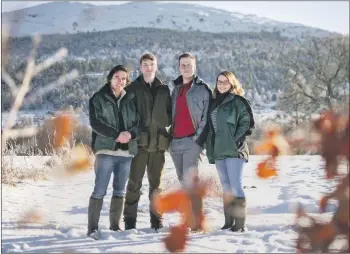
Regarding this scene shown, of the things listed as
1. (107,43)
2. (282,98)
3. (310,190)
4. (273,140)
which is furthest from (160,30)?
(273,140)

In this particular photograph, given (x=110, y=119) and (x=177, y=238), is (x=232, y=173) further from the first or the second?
(x=177, y=238)

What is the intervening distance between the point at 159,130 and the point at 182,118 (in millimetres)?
235

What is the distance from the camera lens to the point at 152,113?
4.26 metres

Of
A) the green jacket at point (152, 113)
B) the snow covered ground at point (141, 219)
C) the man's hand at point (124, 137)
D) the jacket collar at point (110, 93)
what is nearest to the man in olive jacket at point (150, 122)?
the green jacket at point (152, 113)

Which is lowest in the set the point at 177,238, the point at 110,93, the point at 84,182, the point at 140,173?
the point at 84,182

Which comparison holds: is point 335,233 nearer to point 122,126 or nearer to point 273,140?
point 273,140

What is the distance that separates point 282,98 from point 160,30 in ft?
181

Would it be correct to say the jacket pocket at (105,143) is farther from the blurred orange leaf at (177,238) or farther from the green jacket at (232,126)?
the blurred orange leaf at (177,238)

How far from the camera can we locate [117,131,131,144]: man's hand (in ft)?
13.1

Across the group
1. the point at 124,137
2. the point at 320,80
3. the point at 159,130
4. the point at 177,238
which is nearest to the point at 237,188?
the point at 159,130

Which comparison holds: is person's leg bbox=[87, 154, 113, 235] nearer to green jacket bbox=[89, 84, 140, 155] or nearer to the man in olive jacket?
green jacket bbox=[89, 84, 140, 155]

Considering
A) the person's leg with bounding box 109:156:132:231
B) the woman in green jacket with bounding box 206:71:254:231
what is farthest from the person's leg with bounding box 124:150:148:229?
the woman in green jacket with bounding box 206:71:254:231

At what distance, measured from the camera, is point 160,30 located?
73.6 metres

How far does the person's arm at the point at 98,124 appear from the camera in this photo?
402cm
